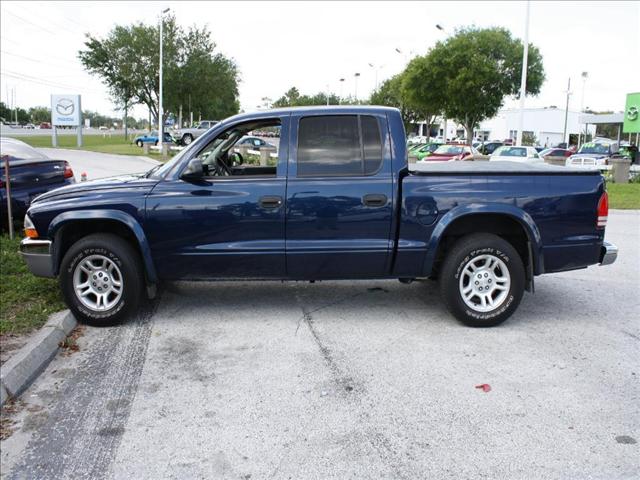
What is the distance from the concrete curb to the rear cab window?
2511mm

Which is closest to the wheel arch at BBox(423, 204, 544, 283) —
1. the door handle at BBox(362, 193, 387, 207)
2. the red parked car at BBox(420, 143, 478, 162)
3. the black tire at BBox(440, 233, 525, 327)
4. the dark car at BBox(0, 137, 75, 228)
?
the black tire at BBox(440, 233, 525, 327)

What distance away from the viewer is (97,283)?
5.64 meters

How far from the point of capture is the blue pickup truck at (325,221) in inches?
215

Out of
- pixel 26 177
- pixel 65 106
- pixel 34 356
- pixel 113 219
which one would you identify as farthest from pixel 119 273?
pixel 65 106

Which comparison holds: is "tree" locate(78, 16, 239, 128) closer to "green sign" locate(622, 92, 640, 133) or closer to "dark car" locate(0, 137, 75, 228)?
"green sign" locate(622, 92, 640, 133)

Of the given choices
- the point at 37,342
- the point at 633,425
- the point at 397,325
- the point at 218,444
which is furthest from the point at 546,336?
the point at 37,342

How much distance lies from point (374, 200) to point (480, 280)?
1.26m

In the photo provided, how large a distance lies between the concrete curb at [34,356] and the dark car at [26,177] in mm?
4252

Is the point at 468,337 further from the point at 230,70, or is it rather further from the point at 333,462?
the point at 230,70

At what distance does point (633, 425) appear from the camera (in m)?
3.84

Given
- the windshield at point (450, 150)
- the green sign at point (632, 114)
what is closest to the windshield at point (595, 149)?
the green sign at point (632, 114)

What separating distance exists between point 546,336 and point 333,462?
2894 mm

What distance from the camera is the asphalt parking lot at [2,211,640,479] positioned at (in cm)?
343

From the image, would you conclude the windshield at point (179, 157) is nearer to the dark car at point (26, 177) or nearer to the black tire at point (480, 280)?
the black tire at point (480, 280)
